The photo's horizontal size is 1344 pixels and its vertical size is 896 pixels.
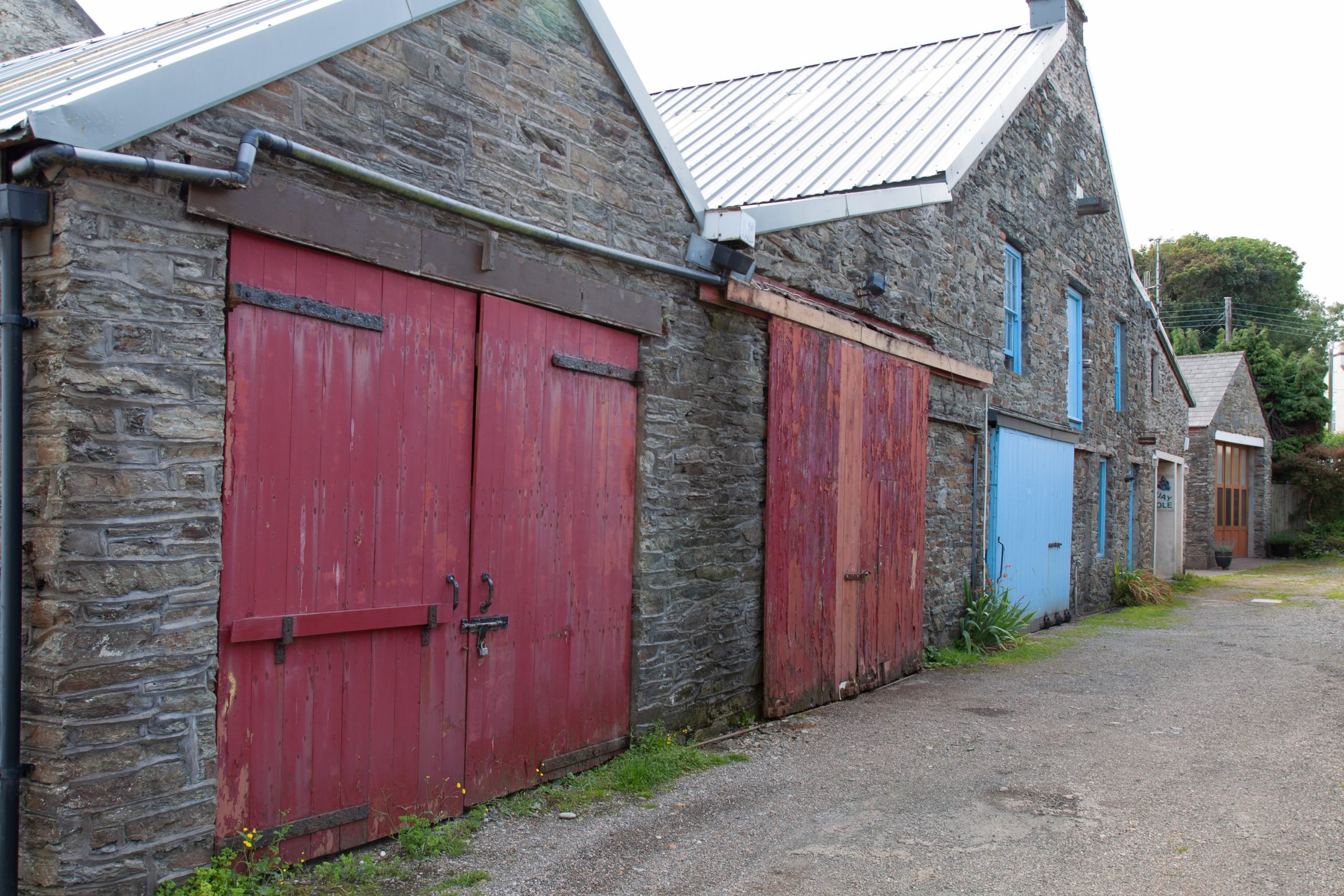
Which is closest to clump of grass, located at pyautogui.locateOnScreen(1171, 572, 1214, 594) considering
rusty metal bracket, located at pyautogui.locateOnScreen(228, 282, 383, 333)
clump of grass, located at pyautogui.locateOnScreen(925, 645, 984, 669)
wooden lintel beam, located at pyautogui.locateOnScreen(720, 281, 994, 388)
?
clump of grass, located at pyautogui.locateOnScreen(925, 645, 984, 669)

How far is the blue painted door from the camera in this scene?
11.3m

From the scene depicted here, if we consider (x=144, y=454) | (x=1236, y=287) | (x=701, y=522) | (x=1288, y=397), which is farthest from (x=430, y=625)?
(x=1236, y=287)

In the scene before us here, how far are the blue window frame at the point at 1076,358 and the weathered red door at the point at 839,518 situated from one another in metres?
6.17

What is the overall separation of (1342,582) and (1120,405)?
22.6ft

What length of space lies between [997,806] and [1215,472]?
22297 millimetres

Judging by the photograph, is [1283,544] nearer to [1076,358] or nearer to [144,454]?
[1076,358]

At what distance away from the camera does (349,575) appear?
4.20 meters

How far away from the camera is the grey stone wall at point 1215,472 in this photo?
23.7 m

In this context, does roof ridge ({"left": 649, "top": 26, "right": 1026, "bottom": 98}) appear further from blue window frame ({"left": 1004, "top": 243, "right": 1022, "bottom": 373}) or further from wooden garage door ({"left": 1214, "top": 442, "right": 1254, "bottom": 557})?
wooden garage door ({"left": 1214, "top": 442, "right": 1254, "bottom": 557})

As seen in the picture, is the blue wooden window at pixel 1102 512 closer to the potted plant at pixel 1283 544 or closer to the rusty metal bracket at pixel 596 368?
the rusty metal bracket at pixel 596 368

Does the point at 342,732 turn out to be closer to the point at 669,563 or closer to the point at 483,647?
the point at 483,647

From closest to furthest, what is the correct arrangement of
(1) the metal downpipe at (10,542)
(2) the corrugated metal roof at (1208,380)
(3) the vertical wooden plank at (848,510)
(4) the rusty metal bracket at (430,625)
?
1. (1) the metal downpipe at (10,542)
2. (4) the rusty metal bracket at (430,625)
3. (3) the vertical wooden plank at (848,510)
4. (2) the corrugated metal roof at (1208,380)

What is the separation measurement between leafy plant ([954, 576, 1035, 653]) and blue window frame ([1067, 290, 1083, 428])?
15.3 feet

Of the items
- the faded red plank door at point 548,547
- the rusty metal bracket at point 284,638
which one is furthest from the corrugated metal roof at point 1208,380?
the rusty metal bracket at point 284,638
